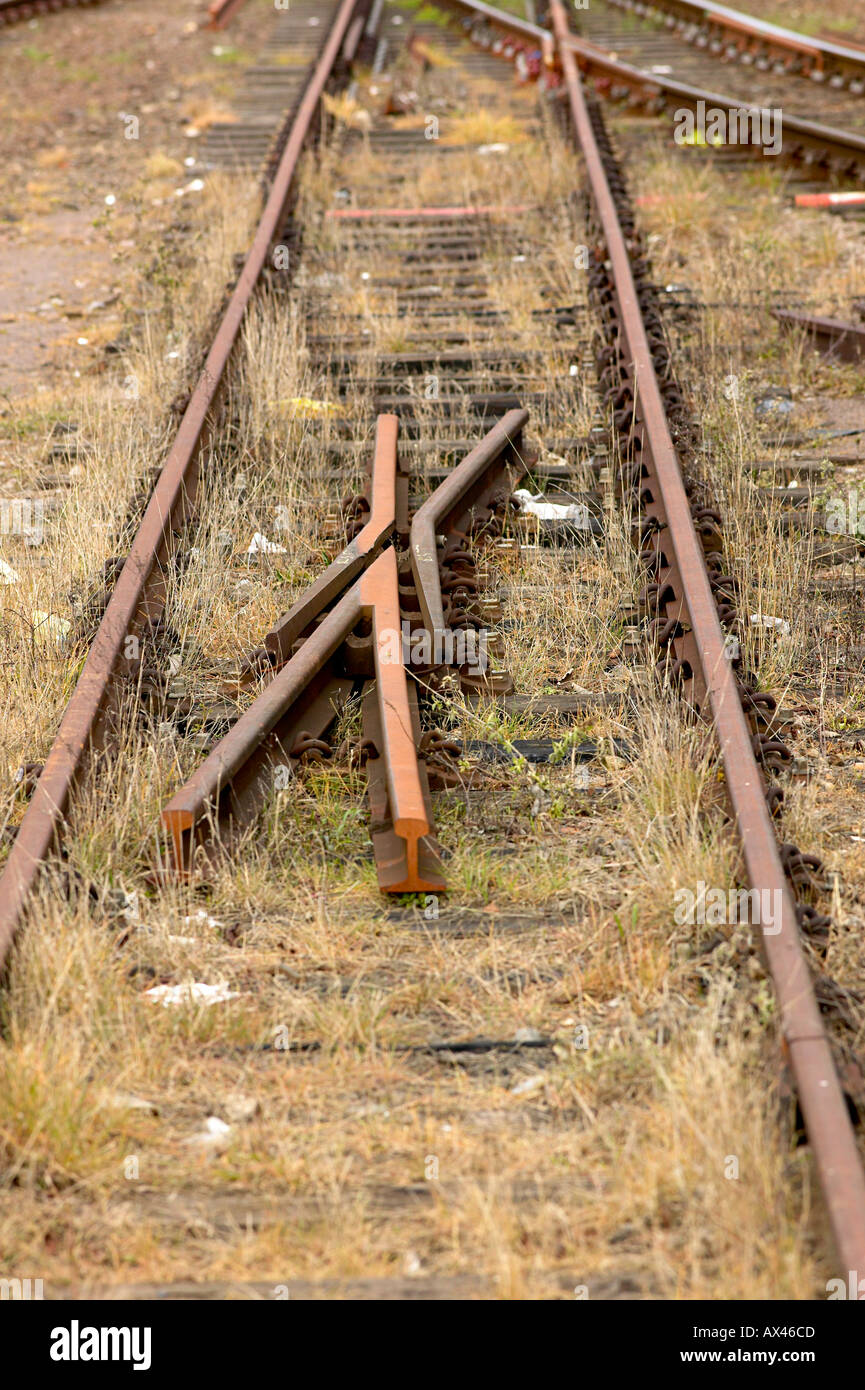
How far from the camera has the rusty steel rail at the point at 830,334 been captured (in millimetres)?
7254

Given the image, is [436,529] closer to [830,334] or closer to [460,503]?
[460,503]

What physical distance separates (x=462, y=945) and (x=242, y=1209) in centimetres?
95

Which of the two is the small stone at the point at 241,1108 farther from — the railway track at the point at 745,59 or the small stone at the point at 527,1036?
the railway track at the point at 745,59

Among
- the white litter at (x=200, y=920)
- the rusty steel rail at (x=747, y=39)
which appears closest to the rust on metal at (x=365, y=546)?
the white litter at (x=200, y=920)

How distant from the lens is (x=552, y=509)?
19.3 feet

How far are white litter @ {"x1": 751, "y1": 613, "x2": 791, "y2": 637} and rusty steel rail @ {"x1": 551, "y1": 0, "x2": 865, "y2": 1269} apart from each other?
10.0 inches

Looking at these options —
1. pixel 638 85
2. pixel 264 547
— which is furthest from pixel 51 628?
pixel 638 85

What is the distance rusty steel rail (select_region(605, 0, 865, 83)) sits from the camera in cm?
1264

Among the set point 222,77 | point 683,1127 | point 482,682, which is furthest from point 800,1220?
point 222,77

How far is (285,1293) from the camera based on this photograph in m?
2.65

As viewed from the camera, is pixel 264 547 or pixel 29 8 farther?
pixel 29 8

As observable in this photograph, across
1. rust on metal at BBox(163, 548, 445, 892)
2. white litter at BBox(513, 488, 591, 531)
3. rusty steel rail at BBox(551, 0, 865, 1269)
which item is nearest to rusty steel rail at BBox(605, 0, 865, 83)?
rusty steel rail at BBox(551, 0, 865, 1269)

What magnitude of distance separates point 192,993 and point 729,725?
1668 millimetres

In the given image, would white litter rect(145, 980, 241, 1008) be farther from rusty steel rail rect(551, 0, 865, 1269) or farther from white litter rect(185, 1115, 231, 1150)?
rusty steel rail rect(551, 0, 865, 1269)
